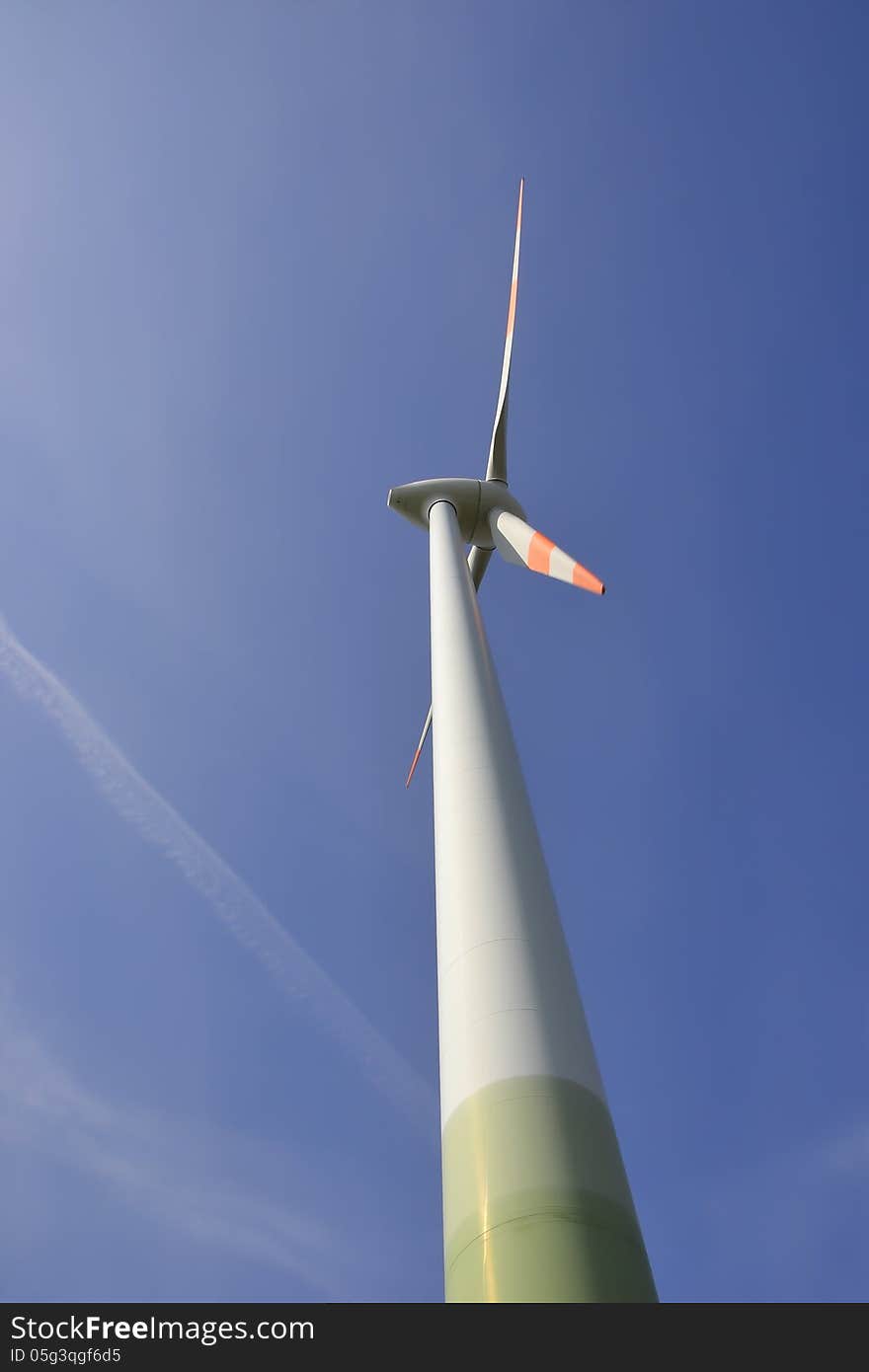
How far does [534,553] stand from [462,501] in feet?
16.5

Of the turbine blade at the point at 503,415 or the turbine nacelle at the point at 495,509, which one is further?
the turbine blade at the point at 503,415

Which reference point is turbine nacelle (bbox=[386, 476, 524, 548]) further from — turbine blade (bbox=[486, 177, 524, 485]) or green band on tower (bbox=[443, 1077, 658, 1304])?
green band on tower (bbox=[443, 1077, 658, 1304])

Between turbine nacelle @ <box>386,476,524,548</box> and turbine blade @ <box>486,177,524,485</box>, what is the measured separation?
9.40ft

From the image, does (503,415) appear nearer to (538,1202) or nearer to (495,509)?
(495,509)

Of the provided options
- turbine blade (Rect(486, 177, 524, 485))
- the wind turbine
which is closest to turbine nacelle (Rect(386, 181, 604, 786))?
turbine blade (Rect(486, 177, 524, 485))

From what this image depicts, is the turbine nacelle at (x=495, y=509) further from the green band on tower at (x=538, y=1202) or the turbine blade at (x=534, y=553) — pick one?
the green band on tower at (x=538, y=1202)

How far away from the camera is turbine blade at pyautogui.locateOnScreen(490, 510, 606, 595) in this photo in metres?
15.3

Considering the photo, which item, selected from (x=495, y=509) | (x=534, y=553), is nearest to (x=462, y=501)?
(x=495, y=509)

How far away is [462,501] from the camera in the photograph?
22.7 metres

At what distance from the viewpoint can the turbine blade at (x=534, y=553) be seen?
50.3 ft

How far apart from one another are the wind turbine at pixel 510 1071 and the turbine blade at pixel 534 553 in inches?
155

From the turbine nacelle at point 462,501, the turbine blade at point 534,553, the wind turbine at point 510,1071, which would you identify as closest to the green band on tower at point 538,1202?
the wind turbine at point 510,1071
